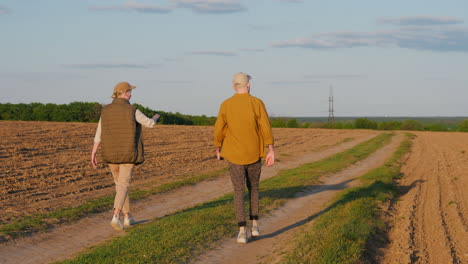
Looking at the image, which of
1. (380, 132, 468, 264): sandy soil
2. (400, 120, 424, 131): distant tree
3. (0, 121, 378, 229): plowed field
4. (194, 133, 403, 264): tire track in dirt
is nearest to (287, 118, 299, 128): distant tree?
(400, 120, 424, 131): distant tree

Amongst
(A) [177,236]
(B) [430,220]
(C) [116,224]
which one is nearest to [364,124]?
(B) [430,220]

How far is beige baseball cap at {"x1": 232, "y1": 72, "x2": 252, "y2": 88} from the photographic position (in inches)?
283

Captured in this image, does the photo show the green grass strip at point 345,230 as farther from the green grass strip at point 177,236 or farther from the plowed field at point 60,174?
the plowed field at point 60,174

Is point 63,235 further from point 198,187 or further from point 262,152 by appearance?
point 198,187

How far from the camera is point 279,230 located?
27.6 ft

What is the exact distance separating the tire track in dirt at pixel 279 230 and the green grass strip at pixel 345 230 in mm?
217

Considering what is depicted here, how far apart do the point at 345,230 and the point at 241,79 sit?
2.89 metres

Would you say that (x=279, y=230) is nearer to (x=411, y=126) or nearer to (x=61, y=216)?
(x=61, y=216)

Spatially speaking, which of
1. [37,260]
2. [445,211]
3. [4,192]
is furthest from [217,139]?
[4,192]

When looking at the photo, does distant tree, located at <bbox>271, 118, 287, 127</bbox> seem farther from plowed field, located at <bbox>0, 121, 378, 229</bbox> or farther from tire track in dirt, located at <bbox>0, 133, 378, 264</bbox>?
tire track in dirt, located at <bbox>0, 133, 378, 264</bbox>

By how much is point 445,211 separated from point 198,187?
596cm

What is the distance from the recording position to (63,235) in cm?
805

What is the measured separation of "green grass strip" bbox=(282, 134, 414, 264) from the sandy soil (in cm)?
34

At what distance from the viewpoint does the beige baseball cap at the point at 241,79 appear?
7.18 meters
